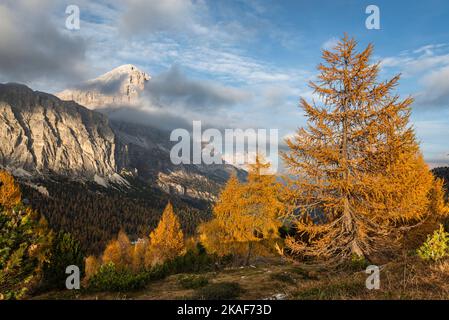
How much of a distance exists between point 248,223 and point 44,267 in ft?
61.5

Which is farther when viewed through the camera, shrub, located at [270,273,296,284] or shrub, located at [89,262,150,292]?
shrub, located at [270,273,296,284]

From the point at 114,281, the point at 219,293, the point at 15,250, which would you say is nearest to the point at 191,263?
the point at 114,281

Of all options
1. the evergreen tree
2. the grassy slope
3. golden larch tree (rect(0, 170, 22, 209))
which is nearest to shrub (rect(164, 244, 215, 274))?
the grassy slope

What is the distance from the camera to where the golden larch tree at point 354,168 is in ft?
45.1

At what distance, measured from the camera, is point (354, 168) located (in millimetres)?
14641

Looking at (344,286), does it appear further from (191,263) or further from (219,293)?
(191,263)

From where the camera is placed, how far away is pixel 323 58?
15.6 meters

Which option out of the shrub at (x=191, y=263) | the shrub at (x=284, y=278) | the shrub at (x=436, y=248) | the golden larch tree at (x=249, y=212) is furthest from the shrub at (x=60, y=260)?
the shrub at (x=436, y=248)

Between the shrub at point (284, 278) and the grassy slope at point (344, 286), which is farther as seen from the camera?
the shrub at point (284, 278)

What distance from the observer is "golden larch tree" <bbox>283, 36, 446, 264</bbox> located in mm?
13758

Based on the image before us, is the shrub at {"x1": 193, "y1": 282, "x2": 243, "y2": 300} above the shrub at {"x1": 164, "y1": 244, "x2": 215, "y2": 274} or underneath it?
above

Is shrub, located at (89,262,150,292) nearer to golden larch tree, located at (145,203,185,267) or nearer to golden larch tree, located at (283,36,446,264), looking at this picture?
golden larch tree, located at (283,36,446,264)

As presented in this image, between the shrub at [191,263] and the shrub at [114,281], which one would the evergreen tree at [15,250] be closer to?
the shrub at [114,281]
